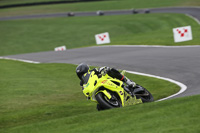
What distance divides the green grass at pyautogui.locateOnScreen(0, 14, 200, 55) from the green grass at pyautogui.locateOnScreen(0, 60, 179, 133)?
22541 mm

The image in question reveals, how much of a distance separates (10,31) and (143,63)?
38.3m

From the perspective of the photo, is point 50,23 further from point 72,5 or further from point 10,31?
point 72,5

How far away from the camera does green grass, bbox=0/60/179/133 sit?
10.6m

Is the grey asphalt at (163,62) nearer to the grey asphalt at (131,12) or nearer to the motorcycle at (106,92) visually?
the motorcycle at (106,92)

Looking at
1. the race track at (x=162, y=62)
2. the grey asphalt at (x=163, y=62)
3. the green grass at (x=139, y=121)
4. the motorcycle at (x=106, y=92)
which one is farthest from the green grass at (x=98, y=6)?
the green grass at (x=139, y=121)

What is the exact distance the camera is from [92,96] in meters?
9.95

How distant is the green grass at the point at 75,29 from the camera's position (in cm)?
4524

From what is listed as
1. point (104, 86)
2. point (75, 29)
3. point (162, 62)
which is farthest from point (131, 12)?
point (104, 86)

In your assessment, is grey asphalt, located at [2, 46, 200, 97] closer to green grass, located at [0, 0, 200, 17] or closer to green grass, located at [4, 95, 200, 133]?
green grass, located at [4, 95, 200, 133]

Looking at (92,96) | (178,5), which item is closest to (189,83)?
(92,96)

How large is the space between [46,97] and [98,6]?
55430 millimetres

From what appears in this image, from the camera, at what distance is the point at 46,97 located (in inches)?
565

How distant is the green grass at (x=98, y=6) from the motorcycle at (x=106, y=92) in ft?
170

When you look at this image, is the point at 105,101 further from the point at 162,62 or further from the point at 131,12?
the point at 131,12
